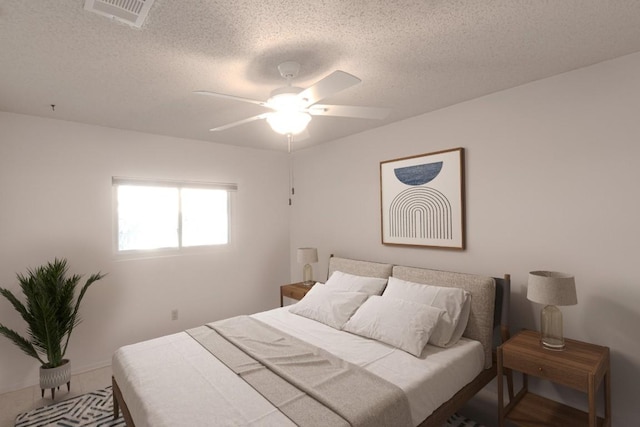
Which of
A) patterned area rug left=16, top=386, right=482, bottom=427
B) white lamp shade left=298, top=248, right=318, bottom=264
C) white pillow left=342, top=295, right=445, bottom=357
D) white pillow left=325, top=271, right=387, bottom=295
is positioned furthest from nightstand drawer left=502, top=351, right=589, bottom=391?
white lamp shade left=298, top=248, right=318, bottom=264

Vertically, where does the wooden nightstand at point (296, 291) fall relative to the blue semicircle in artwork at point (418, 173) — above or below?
below

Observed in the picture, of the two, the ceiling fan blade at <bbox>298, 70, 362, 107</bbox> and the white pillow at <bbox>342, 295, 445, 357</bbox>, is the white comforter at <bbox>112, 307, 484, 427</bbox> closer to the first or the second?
the white pillow at <bbox>342, 295, 445, 357</bbox>

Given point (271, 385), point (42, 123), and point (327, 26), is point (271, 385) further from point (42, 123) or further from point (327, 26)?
point (42, 123)

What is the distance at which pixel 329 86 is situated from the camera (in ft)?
5.50

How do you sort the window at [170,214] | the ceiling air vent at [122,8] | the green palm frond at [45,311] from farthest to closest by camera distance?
the window at [170,214] → the green palm frond at [45,311] → the ceiling air vent at [122,8]

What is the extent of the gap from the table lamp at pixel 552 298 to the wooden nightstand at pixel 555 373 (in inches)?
2.8

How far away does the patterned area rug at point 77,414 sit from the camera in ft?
7.74

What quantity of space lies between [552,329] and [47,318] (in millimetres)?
3757

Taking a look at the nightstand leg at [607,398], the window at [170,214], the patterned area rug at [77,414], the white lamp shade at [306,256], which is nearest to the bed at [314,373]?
the patterned area rug at [77,414]

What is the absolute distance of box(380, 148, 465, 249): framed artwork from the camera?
2.79 metres

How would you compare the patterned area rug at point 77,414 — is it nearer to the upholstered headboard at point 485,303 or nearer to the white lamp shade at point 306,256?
the white lamp shade at point 306,256

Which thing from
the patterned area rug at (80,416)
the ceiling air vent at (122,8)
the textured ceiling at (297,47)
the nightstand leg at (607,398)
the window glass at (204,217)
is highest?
the textured ceiling at (297,47)

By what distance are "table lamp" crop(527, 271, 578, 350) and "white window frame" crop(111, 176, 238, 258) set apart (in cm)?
335

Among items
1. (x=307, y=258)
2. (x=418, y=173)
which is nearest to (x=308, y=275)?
(x=307, y=258)
